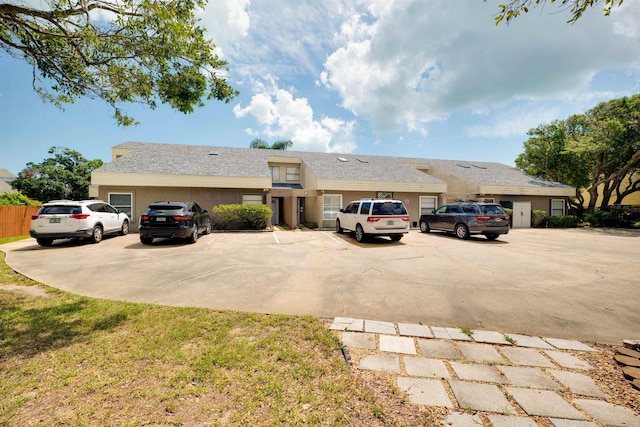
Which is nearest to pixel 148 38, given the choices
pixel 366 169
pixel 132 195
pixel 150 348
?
pixel 150 348

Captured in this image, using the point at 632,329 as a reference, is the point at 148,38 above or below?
above

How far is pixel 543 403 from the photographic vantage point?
2398 mm

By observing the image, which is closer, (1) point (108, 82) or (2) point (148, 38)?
(2) point (148, 38)

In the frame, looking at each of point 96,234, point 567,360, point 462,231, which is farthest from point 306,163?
point 567,360

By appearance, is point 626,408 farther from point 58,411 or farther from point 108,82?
point 108,82

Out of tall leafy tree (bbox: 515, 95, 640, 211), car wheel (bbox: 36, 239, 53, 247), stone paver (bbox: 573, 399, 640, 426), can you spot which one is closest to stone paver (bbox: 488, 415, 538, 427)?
stone paver (bbox: 573, 399, 640, 426)

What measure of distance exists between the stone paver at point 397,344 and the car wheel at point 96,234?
40.3 ft

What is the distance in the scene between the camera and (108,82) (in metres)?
6.32

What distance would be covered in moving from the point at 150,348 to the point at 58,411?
3.18 feet

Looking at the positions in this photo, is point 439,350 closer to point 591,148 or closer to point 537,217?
point 537,217

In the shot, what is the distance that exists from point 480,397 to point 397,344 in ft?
3.46

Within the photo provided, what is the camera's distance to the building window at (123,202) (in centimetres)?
1611

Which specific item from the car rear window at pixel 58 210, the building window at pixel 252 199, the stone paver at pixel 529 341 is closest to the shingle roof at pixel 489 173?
the building window at pixel 252 199

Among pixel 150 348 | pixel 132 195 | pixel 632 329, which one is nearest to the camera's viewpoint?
pixel 150 348
